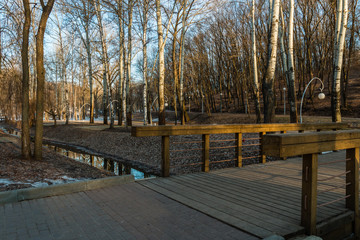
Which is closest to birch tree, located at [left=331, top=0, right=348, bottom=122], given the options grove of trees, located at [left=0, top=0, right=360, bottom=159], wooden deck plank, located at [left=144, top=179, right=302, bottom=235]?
grove of trees, located at [left=0, top=0, right=360, bottom=159]

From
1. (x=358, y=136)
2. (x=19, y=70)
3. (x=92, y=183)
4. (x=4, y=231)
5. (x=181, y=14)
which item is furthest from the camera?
(x=19, y=70)

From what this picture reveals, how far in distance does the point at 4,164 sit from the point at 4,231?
17.0ft

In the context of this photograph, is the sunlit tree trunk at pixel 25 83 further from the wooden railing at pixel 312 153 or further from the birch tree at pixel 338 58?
the birch tree at pixel 338 58

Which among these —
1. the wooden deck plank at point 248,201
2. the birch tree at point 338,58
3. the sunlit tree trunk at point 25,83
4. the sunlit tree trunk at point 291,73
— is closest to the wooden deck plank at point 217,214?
the wooden deck plank at point 248,201

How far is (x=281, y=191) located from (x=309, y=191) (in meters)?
1.47

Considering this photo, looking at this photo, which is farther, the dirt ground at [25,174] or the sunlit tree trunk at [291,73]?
the sunlit tree trunk at [291,73]

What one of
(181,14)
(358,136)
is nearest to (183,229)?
(358,136)

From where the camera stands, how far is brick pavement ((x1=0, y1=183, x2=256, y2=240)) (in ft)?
9.11

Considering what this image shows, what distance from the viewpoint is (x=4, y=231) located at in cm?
282

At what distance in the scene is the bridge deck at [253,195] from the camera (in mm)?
3096

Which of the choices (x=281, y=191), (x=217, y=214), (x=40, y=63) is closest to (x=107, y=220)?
(x=217, y=214)

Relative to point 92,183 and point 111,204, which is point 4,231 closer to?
Answer: point 111,204

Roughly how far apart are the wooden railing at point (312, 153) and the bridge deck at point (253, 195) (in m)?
0.19

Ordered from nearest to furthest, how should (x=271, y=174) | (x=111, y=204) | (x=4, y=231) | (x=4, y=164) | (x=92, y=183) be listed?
1. (x=4, y=231)
2. (x=111, y=204)
3. (x=92, y=183)
4. (x=271, y=174)
5. (x=4, y=164)
